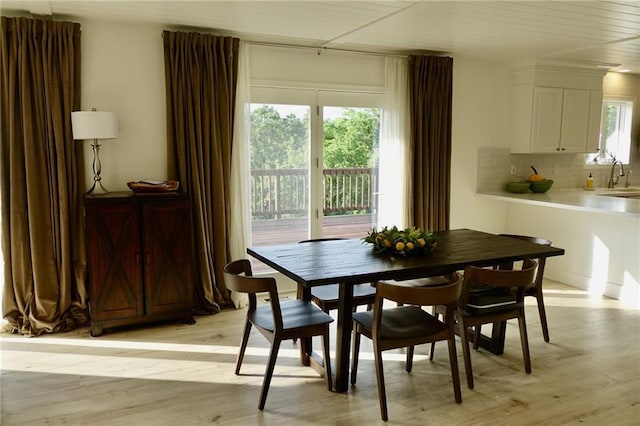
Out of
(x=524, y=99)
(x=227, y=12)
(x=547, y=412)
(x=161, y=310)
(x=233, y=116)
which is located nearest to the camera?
(x=547, y=412)

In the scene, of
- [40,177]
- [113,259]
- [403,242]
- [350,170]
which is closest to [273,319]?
[403,242]

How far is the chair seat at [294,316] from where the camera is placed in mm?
3051

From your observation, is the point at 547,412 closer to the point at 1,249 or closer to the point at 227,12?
the point at 227,12

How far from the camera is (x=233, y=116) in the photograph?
4.66 metres

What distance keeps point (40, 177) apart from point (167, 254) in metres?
1.13

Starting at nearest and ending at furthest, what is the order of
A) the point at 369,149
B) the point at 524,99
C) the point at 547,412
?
the point at 547,412 → the point at 369,149 → the point at 524,99

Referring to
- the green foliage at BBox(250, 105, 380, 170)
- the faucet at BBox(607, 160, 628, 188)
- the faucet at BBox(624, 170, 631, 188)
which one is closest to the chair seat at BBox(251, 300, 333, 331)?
the green foliage at BBox(250, 105, 380, 170)

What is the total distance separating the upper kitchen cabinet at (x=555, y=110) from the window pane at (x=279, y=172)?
102 inches

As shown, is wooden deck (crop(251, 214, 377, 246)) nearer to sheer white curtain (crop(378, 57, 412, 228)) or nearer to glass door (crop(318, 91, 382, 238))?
glass door (crop(318, 91, 382, 238))

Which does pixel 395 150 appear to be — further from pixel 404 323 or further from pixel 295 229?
pixel 404 323

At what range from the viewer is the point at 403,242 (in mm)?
3352

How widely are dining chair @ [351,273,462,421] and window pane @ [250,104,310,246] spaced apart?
217 centimetres

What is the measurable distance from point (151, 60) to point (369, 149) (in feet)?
7.62

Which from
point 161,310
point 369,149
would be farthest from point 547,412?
point 369,149
